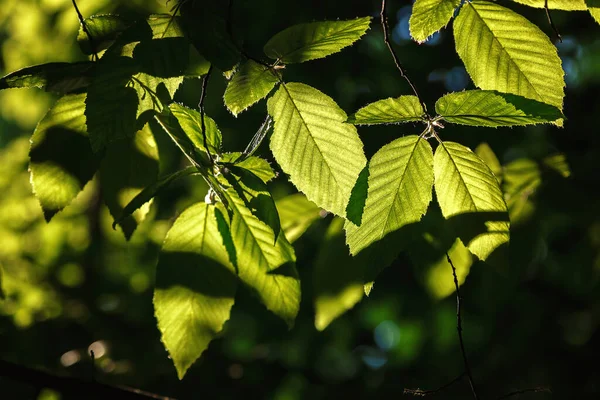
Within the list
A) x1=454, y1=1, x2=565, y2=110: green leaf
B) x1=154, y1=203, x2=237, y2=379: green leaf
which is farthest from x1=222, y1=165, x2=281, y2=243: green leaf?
x1=454, y1=1, x2=565, y2=110: green leaf

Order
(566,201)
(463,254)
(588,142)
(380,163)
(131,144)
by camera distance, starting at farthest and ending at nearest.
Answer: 1. (588,142)
2. (566,201)
3. (463,254)
4. (131,144)
5. (380,163)

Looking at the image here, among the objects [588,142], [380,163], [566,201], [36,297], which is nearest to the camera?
[380,163]

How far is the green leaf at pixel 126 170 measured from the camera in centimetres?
108

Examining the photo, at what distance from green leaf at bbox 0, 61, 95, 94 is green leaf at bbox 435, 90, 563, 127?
541 mm

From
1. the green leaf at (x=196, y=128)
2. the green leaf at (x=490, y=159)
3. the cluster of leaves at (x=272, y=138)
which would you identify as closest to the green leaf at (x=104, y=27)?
the cluster of leaves at (x=272, y=138)

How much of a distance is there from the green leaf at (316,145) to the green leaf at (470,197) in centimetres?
13

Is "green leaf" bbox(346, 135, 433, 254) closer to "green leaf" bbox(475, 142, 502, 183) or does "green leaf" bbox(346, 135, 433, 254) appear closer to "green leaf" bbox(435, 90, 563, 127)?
"green leaf" bbox(435, 90, 563, 127)

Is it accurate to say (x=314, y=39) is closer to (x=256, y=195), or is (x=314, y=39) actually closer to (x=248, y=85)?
(x=248, y=85)

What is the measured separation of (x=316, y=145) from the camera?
86cm

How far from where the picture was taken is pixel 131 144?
1088mm

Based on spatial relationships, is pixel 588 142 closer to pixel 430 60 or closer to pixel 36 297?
pixel 430 60

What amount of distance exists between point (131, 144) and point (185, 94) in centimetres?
202

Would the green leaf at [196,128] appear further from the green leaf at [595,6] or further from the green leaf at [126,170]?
the green leaf at [595,6]

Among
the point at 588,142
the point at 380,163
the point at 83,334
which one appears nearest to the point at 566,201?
the point at 380,163
